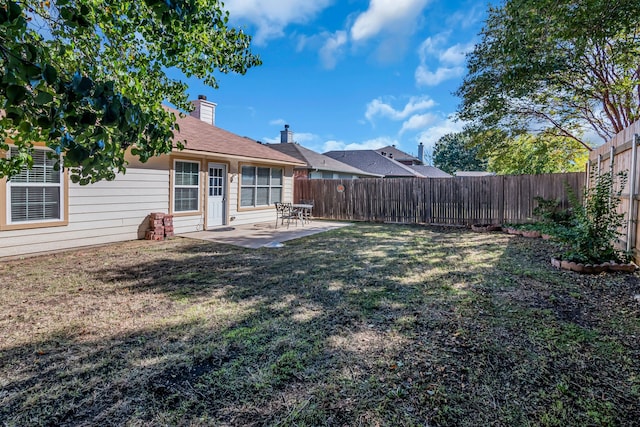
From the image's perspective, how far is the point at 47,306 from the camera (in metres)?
3.67

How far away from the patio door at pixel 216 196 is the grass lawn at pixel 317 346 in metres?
4.56

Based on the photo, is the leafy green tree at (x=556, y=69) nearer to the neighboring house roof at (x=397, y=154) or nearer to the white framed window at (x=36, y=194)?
the white framed window at (x=36, y=194)

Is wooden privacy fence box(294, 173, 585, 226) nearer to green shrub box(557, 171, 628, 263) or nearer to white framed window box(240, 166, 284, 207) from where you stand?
white framed window box(240, 166, 284, 207)

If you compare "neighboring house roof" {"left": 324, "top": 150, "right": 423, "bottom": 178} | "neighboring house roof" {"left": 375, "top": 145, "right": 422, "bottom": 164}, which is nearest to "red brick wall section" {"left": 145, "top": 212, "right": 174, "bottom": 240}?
"neighboring house roof" {"left": 324, "top": 150, "right": 423, "bottom": 178}

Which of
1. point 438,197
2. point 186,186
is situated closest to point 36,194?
point 186,186

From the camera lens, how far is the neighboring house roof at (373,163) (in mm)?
28184

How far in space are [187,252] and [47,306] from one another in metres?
3.00

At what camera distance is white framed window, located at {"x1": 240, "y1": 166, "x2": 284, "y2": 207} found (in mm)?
11000

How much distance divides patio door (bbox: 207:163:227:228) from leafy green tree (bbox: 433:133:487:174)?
4291 cm

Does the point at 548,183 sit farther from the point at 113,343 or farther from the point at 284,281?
the point at 113,343

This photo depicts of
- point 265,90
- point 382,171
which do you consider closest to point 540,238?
point 265,90

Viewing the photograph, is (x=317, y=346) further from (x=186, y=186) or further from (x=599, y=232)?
(x=186, y=186)

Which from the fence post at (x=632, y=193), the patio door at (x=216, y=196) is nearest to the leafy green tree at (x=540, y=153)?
the fence post at (x=632, y=193)

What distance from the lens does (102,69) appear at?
125 inches
